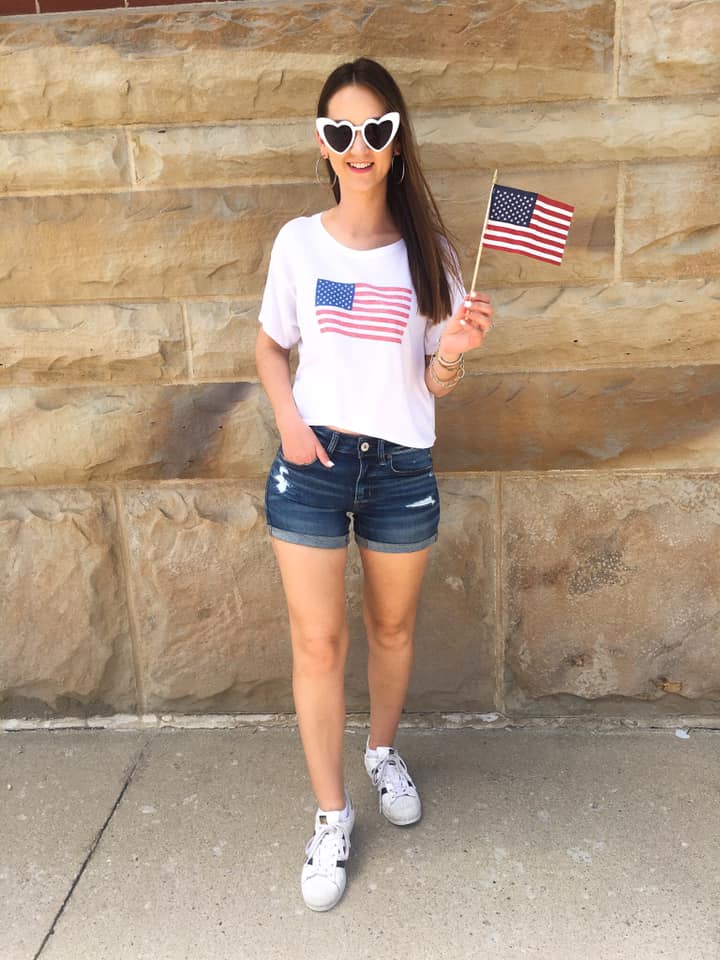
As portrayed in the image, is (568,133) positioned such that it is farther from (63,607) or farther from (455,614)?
(63,607)

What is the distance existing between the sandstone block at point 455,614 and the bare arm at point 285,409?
0.87 metres

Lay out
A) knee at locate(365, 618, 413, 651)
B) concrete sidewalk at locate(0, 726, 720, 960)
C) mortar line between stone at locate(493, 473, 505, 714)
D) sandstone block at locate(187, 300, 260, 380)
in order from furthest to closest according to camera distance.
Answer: mortar line between stone at locate(493, 473, 505, 714), sandstone block at locate(187, 300, 260, 380), knee at locate(365, 618, 413, 651), concrete sidewalk at locate(0, 726, 720, 960)

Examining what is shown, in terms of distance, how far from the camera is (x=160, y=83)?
2.71 metres

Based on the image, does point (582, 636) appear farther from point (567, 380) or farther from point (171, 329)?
point (171, 329)

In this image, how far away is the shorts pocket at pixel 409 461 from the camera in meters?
2.22

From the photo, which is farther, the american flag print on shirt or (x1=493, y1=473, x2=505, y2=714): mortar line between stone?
(x1=493, y1=473, x2=505, y2=714): mortar line between stone

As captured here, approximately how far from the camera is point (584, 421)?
2904 millimetres

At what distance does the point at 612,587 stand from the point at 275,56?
202cm

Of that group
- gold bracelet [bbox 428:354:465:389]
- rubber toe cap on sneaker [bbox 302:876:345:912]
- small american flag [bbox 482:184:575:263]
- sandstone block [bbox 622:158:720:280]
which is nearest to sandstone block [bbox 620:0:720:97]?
sandstone block [bbox 622:158:720:280]

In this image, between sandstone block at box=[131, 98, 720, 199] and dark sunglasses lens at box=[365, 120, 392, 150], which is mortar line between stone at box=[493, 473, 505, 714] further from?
dark sunglasses lens at box=[365, 120, 392, 150]

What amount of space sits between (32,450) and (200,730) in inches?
45.2

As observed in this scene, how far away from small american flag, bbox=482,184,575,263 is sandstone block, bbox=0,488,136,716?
165cm

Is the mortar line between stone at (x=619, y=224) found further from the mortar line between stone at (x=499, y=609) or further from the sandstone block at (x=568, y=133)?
the mortar line between stone at (x=499, y=609)

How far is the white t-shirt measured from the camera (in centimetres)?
214
